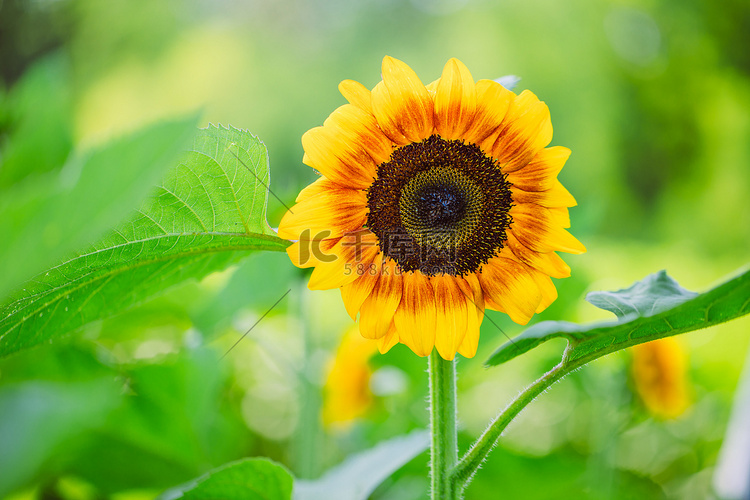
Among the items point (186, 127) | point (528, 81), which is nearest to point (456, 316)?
point (186, 127)

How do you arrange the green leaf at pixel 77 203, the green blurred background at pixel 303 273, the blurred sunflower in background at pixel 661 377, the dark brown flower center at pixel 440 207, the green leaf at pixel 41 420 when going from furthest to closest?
the blurred sunflower in background at pixel 661 377 → the green blurred background at pixel 303 273 → the green leaf at pixel 41 420 → the dark brown flower center at pixel 440 207 → the green leaf at pixel 77 203

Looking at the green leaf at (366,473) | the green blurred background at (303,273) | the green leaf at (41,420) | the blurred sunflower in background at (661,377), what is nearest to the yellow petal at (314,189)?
the green blurred background at (303,273)

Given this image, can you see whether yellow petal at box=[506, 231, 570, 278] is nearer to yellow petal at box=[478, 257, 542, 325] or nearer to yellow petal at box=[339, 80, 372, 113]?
yellow petal at box=[478, 257, 542, 325]

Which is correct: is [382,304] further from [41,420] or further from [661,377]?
[661,377]

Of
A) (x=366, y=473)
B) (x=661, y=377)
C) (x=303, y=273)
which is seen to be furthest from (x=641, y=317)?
(x=661, y=377)

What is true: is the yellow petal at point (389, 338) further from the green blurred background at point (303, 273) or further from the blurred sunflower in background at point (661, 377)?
the blurred sunflower in background at point (661, 377)

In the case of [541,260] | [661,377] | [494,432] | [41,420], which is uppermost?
[661,377]
